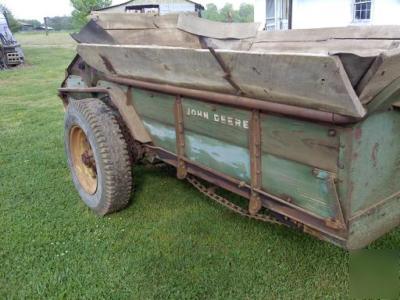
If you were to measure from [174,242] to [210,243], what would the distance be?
262 mm

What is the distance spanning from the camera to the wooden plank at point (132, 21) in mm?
3879

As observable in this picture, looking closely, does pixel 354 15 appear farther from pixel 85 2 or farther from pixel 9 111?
pixel 85 2

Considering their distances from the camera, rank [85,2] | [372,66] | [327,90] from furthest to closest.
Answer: [85,2] → [327,90] → [372,66]

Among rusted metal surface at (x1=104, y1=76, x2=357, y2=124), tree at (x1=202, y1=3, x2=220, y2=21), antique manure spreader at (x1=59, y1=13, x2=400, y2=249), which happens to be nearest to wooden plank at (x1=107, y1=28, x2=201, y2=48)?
antique manure spreader at (x1=59, y1=13, x2=400, y2=249)

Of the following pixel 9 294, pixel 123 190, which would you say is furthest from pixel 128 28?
pixel 9 294

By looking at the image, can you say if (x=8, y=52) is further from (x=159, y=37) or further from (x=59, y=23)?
(x=59, y=23)

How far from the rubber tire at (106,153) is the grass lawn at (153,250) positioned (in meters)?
0.21

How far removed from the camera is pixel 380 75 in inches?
59.8

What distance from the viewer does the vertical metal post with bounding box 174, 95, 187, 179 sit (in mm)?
2684

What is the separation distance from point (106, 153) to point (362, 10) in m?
9.93

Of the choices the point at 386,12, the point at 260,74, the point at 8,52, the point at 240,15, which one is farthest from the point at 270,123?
the point at 240,15

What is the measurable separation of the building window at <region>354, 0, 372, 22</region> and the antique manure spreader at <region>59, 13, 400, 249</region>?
831 centimetres

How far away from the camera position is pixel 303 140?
6.36 ft

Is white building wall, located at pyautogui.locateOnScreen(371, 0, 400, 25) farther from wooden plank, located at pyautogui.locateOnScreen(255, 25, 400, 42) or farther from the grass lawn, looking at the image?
the grass lawn
